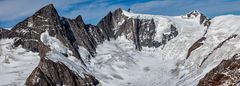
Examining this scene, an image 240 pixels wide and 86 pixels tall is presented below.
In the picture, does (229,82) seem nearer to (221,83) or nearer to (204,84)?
(221,83)

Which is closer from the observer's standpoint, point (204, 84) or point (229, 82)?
point (229, 82)

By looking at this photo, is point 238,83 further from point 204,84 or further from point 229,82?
point 204,84

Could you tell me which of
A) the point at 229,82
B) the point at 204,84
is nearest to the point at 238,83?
the point at 229,82

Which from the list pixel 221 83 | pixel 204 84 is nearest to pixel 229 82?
pixel 221 83

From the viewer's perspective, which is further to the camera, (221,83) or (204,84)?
(204,84)
